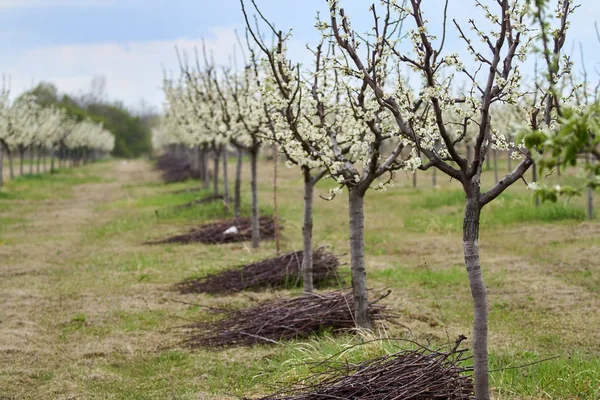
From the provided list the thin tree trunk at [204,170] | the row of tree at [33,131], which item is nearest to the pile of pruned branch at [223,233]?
the thin tree trunk at [204,170]

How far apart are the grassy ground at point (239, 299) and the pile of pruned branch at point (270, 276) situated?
391 mm

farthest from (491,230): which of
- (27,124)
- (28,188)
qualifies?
(27,124)

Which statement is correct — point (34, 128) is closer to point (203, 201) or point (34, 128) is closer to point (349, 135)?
point (203, 201)

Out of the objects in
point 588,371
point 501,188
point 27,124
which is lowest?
point 588,371

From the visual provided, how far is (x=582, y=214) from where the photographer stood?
17.2 metres

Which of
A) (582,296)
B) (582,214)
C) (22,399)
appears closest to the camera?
(22,399)

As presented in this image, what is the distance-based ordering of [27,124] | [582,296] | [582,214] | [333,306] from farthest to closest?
[27,124]
[582,214]
[582,296]
[333,306]

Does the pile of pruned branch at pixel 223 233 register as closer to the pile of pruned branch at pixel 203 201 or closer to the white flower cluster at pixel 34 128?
the pile of pruned branch at pixel 203 201

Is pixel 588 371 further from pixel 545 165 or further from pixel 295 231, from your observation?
pixel 295 231

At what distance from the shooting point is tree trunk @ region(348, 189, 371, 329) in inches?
289

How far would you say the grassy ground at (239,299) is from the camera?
667 centimetres

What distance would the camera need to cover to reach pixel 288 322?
8133mm

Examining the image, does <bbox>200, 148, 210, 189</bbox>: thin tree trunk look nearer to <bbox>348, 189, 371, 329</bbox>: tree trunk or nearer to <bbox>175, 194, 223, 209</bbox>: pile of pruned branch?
<bbox>175, 194, 223, 209</bbox>: pile of pruned branch

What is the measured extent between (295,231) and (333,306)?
9.58m
